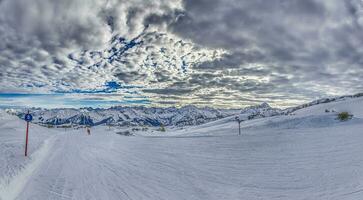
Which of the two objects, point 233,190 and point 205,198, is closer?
point 205,198

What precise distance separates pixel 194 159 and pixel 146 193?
6.60 m

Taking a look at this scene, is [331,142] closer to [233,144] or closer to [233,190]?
[233,144]

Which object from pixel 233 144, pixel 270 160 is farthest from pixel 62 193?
pixel 233 144

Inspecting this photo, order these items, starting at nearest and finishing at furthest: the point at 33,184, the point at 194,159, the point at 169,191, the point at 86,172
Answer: the point at 169,191 → the point at 33,184 → the point at 86,172 → the point at 194,159

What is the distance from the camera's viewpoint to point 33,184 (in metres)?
9.75

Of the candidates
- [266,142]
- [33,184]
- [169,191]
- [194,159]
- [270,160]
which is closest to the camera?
[169,191]

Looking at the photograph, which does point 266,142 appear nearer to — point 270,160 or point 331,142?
point 331,142

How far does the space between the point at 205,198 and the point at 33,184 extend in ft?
17.9

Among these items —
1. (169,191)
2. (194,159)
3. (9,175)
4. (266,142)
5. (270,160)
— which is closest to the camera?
(169,191)

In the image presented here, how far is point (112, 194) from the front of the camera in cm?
868

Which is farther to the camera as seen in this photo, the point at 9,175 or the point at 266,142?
the point at 266,142

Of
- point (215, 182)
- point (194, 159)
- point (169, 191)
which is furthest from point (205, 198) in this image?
point (194, 159)

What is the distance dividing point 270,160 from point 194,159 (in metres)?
3.65

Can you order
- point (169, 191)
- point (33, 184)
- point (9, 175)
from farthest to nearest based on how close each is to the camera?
point (9, 175), point (33, 184), point (169, 191)
